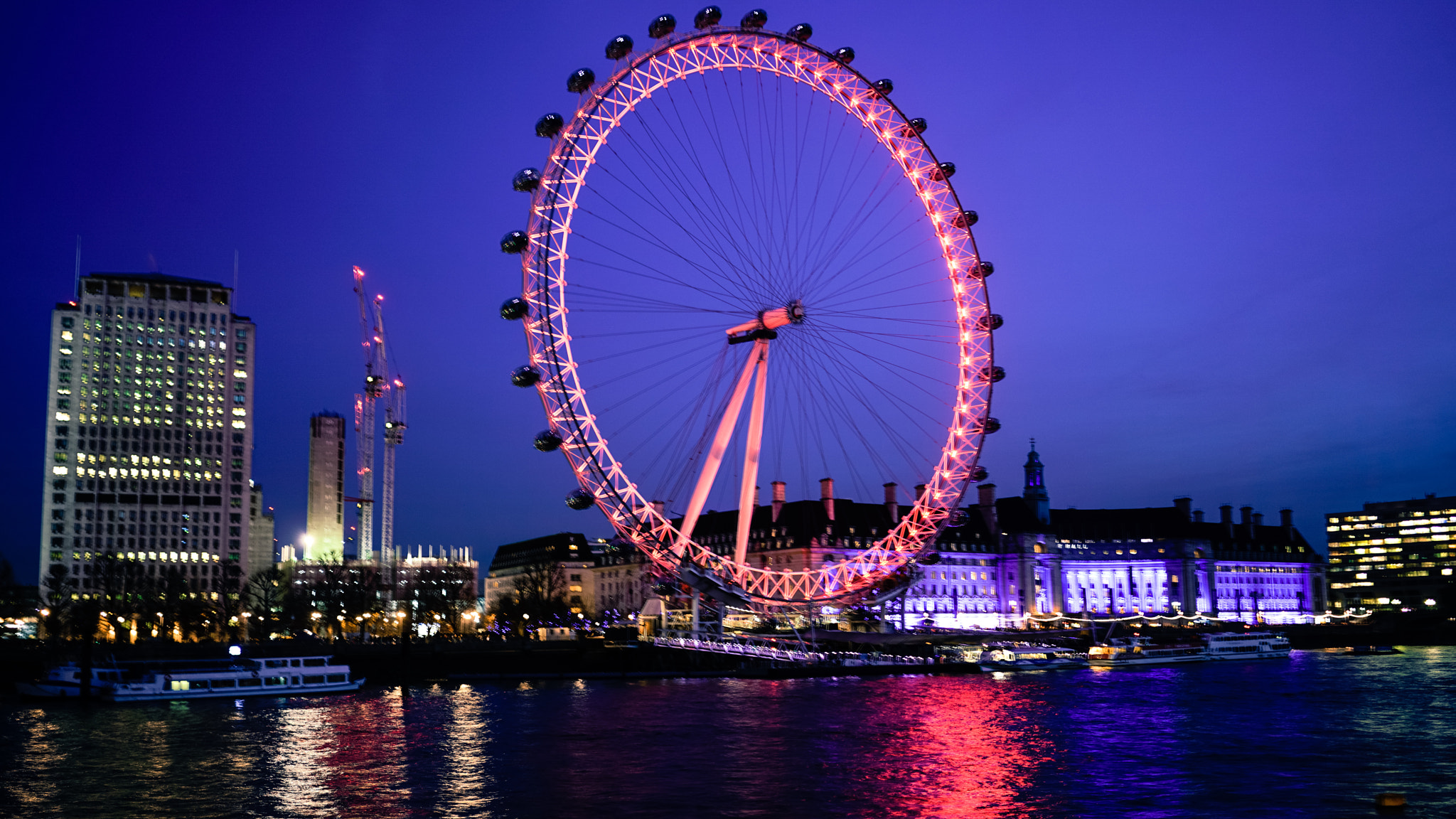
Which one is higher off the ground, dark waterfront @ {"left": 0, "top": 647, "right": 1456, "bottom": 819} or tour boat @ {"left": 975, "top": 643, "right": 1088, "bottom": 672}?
dark waterfront @ {"left": 0, "top": 647, "right": 1456, "bottom": 819}

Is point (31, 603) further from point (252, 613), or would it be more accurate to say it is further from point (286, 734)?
point (286, 734)

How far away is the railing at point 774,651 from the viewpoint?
317 ft

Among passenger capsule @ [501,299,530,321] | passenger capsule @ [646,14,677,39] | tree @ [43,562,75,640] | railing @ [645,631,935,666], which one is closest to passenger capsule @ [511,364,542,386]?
passenger capsule @ [501,299,530,321]

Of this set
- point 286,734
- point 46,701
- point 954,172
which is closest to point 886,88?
point 954,172

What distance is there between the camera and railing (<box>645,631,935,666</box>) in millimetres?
96750

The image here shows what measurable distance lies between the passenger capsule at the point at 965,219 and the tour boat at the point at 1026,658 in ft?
144

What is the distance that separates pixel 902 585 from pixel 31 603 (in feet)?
319

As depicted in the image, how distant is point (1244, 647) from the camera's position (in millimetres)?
123562

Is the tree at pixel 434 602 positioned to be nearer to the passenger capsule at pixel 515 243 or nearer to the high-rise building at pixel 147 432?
the high-rise building at pixel 147 432

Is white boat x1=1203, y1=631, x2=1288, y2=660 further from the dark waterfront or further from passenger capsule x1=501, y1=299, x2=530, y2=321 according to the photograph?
passenger capsule x1=501, y1=299, x2=530, y2=321

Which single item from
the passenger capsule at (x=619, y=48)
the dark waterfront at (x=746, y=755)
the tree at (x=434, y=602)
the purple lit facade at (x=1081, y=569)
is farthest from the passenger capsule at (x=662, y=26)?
the purple lit facade at (x=1081, y=569)

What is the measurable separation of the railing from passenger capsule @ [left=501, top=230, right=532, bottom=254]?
4168 cm

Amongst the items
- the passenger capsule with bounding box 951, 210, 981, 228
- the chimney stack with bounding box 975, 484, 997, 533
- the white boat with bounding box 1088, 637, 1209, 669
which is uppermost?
the passenger capsule with bounding box 951, 210, 981, 228

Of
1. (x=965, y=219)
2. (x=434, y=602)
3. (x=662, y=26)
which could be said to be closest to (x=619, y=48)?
(x=662, y=26)
